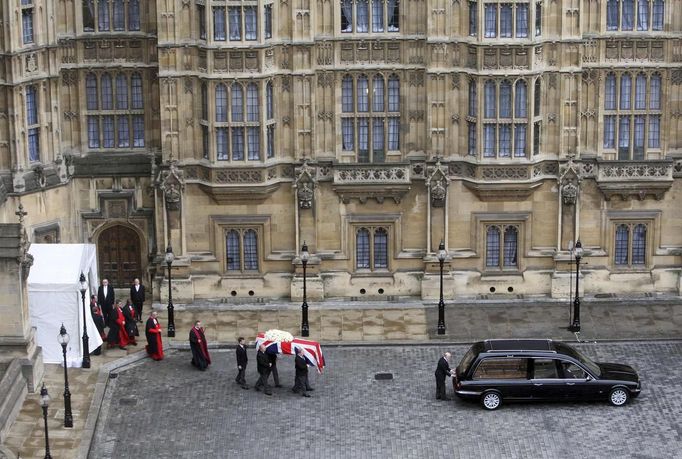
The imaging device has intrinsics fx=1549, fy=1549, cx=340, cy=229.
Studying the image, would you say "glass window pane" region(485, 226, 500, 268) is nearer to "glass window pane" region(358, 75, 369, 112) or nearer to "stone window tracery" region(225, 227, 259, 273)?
"glass window pane" region(358, 75, 369, 112)

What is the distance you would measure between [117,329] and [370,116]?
1237cm

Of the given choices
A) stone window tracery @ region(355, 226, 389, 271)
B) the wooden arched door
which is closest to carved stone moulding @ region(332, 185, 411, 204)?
stone window tracery @ region(355, 226, 389, 271)

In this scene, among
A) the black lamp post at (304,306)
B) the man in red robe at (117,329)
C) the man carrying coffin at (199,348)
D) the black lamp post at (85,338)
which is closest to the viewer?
the black lamp post at (85,338)

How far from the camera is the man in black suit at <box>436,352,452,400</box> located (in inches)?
1930

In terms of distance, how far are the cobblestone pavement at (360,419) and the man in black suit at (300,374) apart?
0.95ft

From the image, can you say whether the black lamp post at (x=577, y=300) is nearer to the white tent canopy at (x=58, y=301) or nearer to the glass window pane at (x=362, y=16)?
the glass window pane at (x=362, y=16)

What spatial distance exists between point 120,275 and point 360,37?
520 inches

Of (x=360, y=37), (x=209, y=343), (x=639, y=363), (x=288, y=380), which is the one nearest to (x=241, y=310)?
(x=209, y=343)

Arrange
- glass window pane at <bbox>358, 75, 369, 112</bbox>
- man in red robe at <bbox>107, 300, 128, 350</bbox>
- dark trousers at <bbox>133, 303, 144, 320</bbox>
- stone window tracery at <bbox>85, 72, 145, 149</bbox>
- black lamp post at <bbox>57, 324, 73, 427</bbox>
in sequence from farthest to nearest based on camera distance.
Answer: stone window tracery at <bbox>85, 72, 145, 149</bbox>, glass window pane at <bbox>358, 75, 369, 112</bbox>, dark trousers at <bbox>133, 303, 144, 320</bbox>, man in red robe at <bbox>107, 300, 128, 350</bbox>, black lamp post at <bbox>57, 324, 73, 427</bbox>

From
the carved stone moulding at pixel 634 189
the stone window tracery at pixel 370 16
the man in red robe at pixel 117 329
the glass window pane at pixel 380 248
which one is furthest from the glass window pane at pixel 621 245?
the man in red robe at pixel 117 329

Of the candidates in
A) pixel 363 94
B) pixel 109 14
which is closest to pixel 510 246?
pixel 363 94

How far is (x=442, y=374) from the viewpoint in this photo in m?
49.1

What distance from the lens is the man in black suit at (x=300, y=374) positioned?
1957 inches

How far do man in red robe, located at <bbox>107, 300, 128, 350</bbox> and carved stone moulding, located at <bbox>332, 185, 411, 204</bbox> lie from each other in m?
9.63
